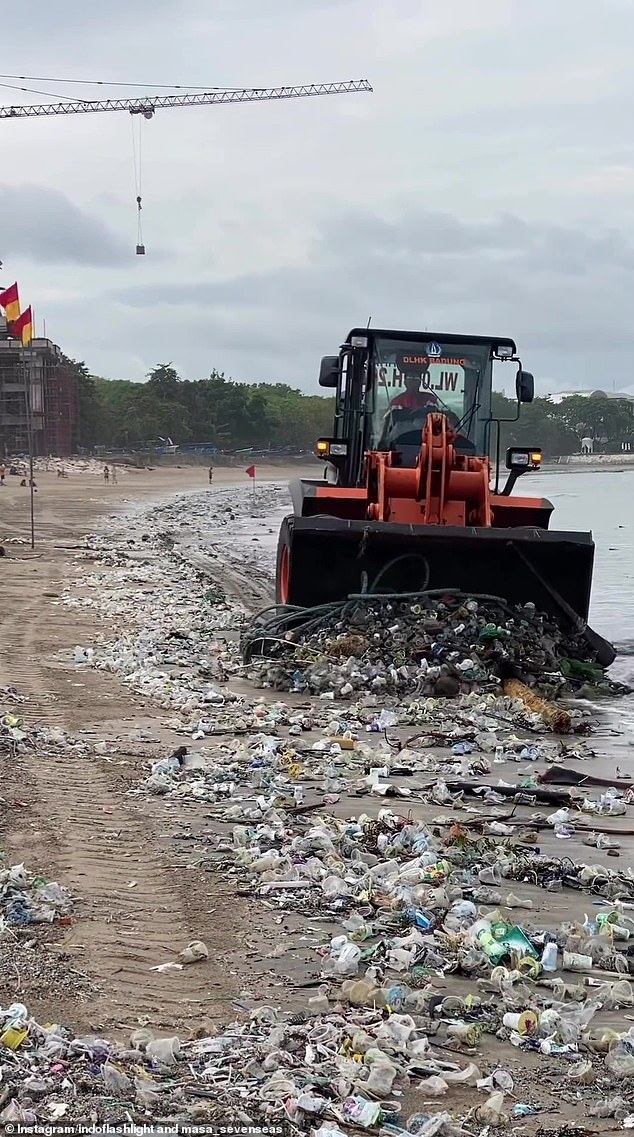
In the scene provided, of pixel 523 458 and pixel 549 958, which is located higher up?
pixel 523 458

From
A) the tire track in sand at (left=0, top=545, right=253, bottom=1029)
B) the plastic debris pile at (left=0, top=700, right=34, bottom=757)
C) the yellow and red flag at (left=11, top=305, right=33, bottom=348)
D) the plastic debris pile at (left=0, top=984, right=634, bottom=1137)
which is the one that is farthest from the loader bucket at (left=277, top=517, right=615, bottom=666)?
the yellow and red flag at (left=11, top=305, right=33, bottom=348)

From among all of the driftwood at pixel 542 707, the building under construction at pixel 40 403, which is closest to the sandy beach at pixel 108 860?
the driftwood at pixel 542 707

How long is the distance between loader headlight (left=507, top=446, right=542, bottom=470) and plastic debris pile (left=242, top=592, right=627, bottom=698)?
6.06 feet

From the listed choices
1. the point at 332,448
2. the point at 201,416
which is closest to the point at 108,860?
the point at 332,448

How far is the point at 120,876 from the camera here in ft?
15.4

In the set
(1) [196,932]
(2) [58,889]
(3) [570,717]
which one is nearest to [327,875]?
(1) [196,932]

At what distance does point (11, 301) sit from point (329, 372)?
14439mm

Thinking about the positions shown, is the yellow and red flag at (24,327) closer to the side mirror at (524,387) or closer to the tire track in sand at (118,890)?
the side mirror at (524,387)

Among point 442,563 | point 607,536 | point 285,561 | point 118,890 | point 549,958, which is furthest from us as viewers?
point 607,536

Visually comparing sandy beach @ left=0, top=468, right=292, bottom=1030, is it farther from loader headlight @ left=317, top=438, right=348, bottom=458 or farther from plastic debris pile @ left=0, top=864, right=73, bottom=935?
loader headlight @ left=317, top=438, right=348, bottom=458

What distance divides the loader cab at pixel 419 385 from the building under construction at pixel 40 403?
51405mm

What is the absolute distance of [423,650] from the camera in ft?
29.7

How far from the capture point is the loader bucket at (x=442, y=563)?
943 cm

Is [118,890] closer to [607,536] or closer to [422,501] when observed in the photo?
[422,501]
